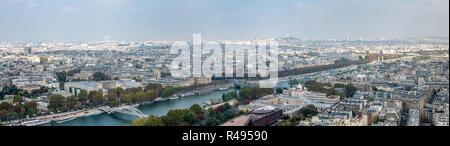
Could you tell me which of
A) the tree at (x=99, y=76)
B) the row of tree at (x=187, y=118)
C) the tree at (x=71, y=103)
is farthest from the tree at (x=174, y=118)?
the tree at (x=99, y=76)

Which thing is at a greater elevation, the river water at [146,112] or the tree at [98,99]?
the tree at [98,99]

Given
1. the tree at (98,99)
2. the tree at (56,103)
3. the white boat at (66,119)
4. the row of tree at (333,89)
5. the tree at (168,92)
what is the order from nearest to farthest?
the white boat at (66,119), the tree at (56,103), the tree at (98,99), the row of tree at (333,89), the tree at (168,92)

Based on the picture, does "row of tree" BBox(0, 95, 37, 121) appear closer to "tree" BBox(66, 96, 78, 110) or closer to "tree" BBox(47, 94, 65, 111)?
"tree" BBox(47, 94, 65, 111)

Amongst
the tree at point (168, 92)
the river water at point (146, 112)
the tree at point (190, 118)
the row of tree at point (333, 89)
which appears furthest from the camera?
the tree at point (168, 92)

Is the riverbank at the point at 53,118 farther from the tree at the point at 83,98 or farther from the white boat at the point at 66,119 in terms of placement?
the tree at the point at 83,98

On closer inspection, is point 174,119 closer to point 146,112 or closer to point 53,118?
point 146,112

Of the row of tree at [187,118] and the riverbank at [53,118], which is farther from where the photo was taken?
the riverbank at [53,118]

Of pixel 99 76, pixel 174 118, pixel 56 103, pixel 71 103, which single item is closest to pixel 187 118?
pixel 174 118
